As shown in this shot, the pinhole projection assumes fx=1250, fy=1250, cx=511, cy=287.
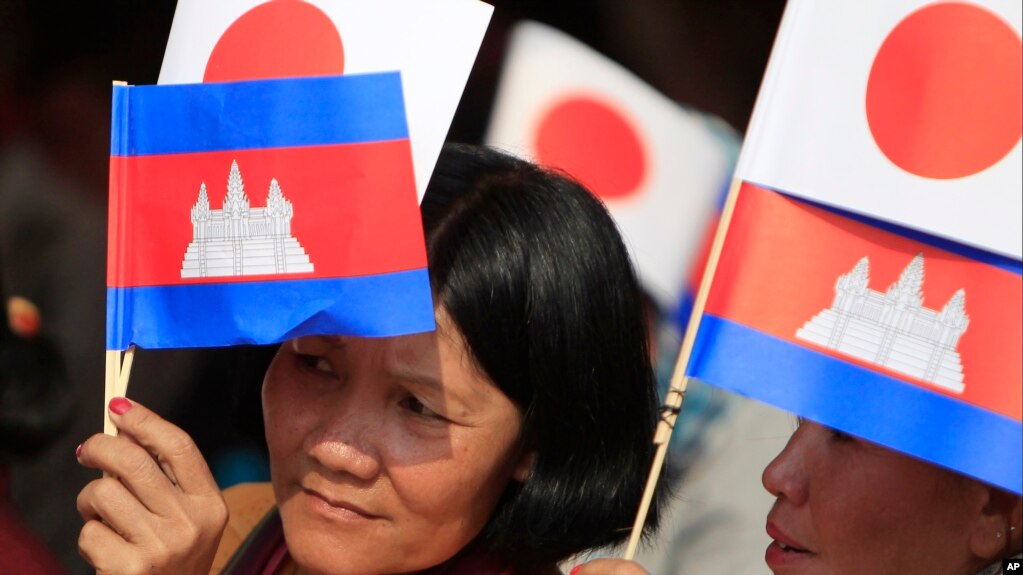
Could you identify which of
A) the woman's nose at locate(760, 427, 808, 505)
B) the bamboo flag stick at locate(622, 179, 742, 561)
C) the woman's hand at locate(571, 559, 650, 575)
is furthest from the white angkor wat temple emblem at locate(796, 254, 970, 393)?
the woman's hand at locate(571, 559, 650, 575)

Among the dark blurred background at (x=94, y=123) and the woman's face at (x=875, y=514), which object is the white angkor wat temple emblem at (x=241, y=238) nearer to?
the woman's face at (x=875, y=514)

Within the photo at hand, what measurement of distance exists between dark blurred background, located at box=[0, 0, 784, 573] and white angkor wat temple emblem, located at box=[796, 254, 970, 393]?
1560mm

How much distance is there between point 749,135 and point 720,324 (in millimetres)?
267

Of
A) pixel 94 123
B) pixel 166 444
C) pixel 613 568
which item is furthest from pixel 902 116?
pixel 94 123

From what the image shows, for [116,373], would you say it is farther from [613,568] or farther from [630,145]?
[630,145]

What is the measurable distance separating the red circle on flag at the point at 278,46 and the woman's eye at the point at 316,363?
46 cm

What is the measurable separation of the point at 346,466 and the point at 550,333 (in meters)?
0.37

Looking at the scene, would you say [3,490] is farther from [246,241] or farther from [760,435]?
[760,435]

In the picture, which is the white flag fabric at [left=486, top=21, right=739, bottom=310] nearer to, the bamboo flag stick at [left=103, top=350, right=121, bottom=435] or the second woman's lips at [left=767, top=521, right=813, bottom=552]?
the second woman's lips at [left=767, top=521, right=813, bottom=552]

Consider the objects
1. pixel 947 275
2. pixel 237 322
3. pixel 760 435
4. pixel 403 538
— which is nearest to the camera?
pixel 947 275

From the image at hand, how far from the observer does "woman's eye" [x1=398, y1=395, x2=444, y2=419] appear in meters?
1.90

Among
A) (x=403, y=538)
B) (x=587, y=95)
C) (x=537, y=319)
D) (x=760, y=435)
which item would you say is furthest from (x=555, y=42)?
(x=403, y=538)

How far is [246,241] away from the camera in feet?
5.86

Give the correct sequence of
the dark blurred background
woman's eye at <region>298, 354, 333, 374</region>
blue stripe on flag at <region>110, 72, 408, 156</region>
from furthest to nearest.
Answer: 1. the dark blurred background
2. woman's eye at <region>298, 354, 333, 374</region>
3. blue stripe on flag at <region>110, 72, 408, 156</region>
